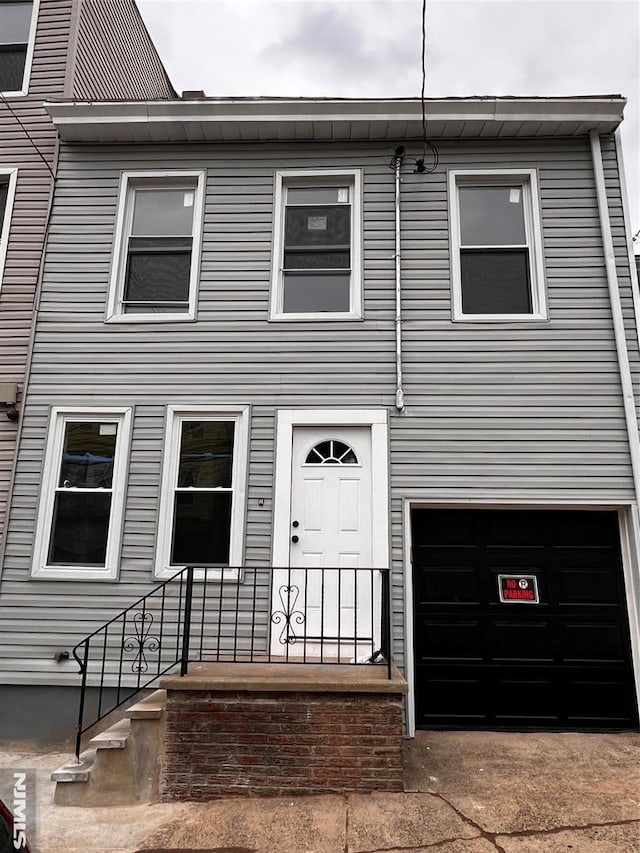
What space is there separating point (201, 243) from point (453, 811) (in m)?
5.58

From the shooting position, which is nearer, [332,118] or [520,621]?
[520,621]

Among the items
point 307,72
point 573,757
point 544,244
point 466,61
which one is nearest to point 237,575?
point 573,757

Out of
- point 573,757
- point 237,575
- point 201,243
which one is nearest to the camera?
point 573,757

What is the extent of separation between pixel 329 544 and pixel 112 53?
23.1ft

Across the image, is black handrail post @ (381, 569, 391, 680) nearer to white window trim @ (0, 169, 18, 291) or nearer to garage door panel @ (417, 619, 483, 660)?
garage door panel @ (417, 619, 483, 660)

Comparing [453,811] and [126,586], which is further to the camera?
[126,586]

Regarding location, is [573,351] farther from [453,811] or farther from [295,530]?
[453,811]

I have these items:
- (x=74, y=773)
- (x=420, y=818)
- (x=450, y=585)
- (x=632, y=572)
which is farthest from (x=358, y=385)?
(x=74, y=773)

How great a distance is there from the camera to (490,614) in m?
5.64

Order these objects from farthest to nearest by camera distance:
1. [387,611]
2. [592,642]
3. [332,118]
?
[332,118], [592,642], [387,611]

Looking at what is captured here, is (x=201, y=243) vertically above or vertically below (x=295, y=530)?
above

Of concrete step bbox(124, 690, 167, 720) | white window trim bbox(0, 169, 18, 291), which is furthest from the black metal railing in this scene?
white window trim bbox(0, 169, 18, 291)

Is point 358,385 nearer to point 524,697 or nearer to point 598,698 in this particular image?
point 524,697

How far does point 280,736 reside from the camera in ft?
13.6
